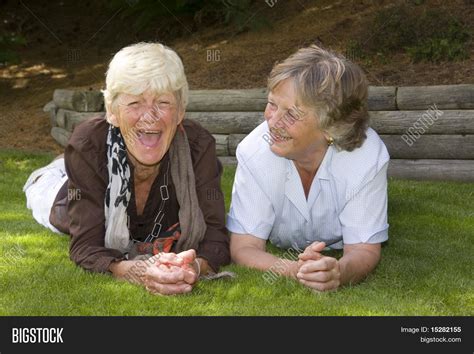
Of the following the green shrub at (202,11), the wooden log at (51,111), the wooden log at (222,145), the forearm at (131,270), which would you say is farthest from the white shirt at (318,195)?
the green shrub at (202,11)

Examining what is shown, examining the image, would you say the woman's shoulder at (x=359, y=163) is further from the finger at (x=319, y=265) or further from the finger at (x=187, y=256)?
the finger at (x=187, y=256)

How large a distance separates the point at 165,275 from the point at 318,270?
73cm

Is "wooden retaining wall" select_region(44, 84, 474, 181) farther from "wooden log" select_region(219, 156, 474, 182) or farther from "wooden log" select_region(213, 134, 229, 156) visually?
"wooden log" select_region(213, 134, 229, 156)

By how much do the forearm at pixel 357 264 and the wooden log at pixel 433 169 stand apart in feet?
11.6

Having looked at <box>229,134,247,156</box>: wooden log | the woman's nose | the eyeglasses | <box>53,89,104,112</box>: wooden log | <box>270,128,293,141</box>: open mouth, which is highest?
the eyeglasses

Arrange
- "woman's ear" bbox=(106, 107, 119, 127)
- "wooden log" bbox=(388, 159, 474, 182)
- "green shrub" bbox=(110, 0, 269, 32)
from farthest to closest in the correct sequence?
1. "green shrub" bbox=(110, 0, 269, 32)
2. "wooden log" bbox=(388, 159, 474, 182)
3. "woman's ear" bbox=(106, 107, 119, 127)

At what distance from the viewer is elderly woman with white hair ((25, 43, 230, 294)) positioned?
14.0 feet

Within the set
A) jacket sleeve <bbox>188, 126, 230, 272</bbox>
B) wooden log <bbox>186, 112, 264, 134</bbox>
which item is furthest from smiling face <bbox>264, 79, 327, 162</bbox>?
wooden log <bbox>186, 112, 264, 134</bbox>

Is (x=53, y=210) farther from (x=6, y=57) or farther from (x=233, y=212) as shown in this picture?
(x=6, y=57)

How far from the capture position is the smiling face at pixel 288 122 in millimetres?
4410

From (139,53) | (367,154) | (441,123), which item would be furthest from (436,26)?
(139,53)

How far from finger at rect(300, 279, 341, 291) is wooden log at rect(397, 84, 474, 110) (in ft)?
13.7

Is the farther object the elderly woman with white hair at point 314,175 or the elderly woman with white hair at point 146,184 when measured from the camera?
the elderly woman with white hair at point 314,175

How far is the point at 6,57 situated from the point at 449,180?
6161 millimetres
